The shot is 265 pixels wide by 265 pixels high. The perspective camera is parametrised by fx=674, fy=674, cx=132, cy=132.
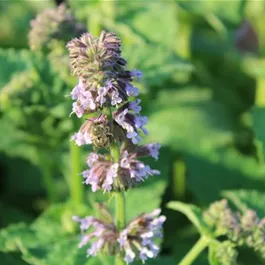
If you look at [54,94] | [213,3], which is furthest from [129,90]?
[213,3]

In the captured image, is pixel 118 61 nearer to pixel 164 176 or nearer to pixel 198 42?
pixel 164 176

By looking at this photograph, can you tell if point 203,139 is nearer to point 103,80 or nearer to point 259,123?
point 259,123

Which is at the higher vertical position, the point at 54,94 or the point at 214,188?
the point at 54,94

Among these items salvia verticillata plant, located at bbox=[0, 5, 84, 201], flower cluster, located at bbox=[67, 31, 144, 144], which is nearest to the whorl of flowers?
salvia verticillata plant, located at bbox=[0, 5, 84, 201]

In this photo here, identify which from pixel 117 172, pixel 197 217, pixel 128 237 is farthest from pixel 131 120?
pixel 197 217

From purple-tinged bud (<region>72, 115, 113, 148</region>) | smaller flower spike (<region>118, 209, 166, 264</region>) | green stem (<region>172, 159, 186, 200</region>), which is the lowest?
smaller flower spike (<region>118, 209, 166, 264</region>)

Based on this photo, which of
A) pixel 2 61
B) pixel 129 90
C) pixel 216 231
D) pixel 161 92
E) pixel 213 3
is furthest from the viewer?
pixel 161 92

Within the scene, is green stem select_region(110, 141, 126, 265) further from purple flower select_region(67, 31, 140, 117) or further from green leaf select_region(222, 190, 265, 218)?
green leaf select_region(222, 190, 265, 218)
